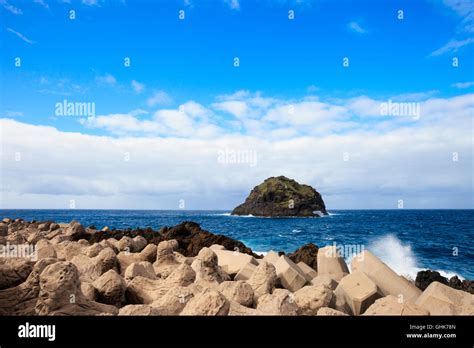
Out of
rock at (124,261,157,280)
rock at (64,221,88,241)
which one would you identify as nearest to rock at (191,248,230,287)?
rock at (124,261,157,280)

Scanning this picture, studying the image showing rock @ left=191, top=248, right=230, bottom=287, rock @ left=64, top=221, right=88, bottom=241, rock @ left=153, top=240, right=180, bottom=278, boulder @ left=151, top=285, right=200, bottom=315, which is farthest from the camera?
rock @ left=64, top=221, right=88, bottom=241

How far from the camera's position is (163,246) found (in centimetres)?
726

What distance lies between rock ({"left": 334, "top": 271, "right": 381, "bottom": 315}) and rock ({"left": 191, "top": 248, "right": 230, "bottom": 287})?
1.73 metres

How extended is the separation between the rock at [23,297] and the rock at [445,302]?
4.26 metres

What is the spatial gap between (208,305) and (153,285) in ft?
5.18

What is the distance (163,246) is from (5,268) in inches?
120

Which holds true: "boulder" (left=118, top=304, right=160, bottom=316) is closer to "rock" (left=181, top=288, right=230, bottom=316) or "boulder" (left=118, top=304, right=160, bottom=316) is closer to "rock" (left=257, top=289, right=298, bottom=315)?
"rock" (left=181, top=288, right=230, bottom=316)

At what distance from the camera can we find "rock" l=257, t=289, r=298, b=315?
397 cm

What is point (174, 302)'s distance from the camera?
13.8 ft

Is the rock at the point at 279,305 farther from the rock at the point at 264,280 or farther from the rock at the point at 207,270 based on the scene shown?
the rock at the point at 207,270

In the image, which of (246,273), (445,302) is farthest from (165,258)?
A: (445,302)

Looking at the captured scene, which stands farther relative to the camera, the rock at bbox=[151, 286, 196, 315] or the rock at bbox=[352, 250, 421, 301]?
the rock at bbox=[352, 250, 421, 301]

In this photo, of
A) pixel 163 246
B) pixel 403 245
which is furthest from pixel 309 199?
pixel 163 246

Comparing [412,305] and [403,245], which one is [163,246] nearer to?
[412,305]
